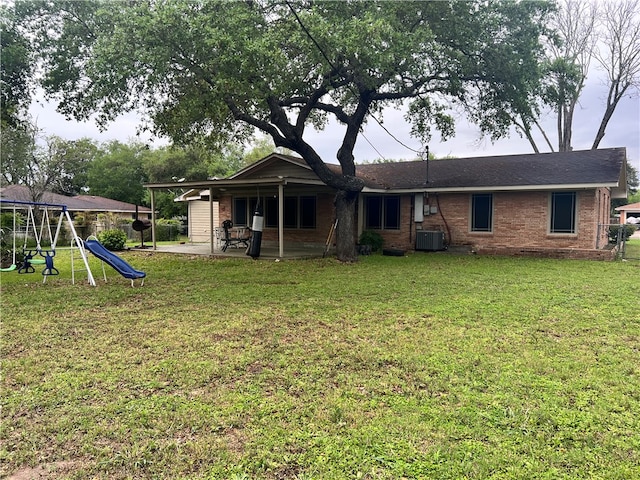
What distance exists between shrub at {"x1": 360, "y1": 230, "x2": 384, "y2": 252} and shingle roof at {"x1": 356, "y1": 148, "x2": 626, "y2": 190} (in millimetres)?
1680

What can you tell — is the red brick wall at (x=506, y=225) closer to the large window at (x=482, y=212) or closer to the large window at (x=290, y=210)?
the large window at (x=482, y=212)

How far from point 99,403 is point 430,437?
238 centimetres

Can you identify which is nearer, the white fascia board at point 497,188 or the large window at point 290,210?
the white fascia board at point 497,188

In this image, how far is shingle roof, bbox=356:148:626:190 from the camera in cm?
1216

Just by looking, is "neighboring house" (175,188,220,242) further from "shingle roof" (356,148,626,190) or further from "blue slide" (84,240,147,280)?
"blue slide" (84,240,147,280)

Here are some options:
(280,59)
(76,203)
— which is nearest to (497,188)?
(280,59)

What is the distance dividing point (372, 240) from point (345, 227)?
102 inches

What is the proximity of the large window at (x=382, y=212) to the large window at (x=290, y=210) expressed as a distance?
2061 mm

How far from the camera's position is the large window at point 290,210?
619 inches

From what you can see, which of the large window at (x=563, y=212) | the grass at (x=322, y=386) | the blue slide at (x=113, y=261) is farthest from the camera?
the large window at (x=563, y=212)

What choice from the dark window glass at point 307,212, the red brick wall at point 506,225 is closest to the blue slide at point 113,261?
the red brick wall at point 506,225

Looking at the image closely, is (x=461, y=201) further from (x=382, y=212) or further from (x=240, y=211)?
(x=240, y=211)

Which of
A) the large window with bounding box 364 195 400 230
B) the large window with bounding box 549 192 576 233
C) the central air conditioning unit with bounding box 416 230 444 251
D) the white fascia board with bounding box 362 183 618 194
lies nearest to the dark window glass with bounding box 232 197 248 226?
the large window with bounding box 364 195 400 230

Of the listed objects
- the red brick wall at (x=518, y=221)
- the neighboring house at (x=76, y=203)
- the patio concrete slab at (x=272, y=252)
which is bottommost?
the patio concrete slab at (x=272, y=252)
